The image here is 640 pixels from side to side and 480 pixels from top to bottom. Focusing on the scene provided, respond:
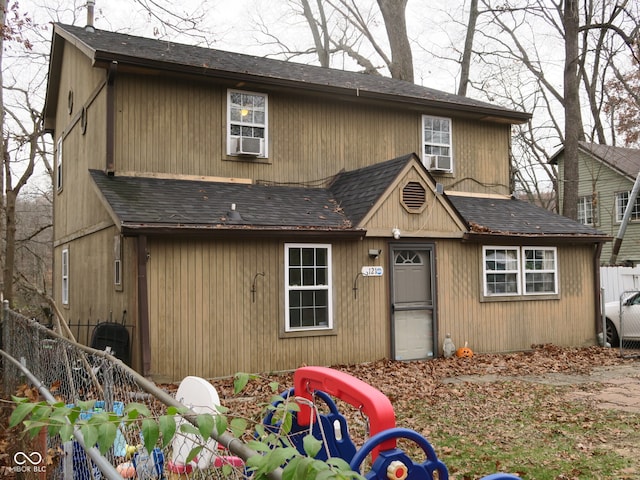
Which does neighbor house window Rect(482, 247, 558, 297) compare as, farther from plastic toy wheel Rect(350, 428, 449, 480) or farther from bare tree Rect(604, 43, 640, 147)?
bare tree Rect(604, 43, 640, 147)

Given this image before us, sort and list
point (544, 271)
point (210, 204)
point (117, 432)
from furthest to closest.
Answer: point (544, 271), point (210, 204), point (117, 432)

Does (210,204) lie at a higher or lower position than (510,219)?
higher

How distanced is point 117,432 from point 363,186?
10.5 metres

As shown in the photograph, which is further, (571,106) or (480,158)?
(571,106)

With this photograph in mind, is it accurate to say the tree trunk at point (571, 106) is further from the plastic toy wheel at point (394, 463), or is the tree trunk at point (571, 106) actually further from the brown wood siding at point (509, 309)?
the plastic toy wheel at point (394, 463)

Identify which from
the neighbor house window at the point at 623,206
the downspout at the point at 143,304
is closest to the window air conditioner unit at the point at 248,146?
the downspout at the point at 143,304

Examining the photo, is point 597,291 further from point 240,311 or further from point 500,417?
point 240,311

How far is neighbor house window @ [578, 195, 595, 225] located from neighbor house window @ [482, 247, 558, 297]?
59.2 ft

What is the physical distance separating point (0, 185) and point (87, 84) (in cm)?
440

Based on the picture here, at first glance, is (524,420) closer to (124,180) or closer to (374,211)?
(374,211)

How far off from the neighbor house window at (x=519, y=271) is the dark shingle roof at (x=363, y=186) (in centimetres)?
302

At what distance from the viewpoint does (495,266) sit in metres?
13.5

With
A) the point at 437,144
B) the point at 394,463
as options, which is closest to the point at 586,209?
the point at 437,144

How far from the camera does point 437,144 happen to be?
15172mm
